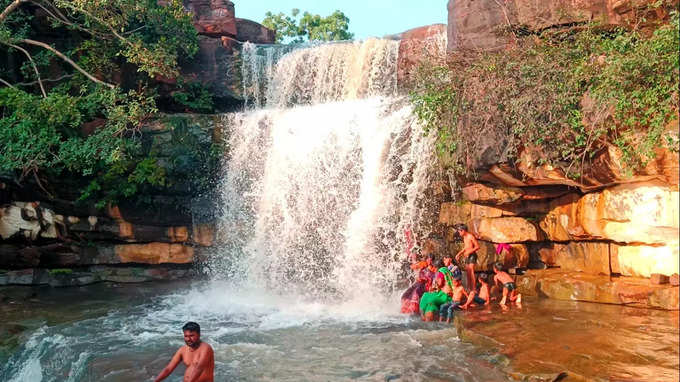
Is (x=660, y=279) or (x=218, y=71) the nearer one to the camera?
(x=660, y=279)

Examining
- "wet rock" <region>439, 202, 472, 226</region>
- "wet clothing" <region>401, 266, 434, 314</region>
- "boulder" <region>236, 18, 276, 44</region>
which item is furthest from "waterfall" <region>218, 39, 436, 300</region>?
"boulder" <region>236, 18, 276, 44</region>

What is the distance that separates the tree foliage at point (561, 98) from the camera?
7.22 meters

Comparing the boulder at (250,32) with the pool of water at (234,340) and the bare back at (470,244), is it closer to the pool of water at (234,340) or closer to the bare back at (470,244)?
the pool of water at (234,340)

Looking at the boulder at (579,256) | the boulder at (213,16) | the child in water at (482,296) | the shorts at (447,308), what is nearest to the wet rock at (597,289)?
the boulder at (579,256)

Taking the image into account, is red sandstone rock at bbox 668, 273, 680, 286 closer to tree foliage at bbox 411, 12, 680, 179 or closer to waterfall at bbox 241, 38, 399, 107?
tree foliage at bbox 411, 12, 680, 179

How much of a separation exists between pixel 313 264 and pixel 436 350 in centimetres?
456

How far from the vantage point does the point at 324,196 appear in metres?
11.4

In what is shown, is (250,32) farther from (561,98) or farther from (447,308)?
(447,308)

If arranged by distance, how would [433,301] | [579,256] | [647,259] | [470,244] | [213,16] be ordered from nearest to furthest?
[647,259] < [433,301] < [579,256] < [470,244] < [213,16]

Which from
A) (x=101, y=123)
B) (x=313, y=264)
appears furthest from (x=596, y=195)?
(x=101, y=123)

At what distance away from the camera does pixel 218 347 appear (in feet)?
24.9

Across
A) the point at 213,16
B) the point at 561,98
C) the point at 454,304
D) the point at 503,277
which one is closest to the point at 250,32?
the point at 213,16

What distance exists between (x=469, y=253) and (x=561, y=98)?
9.32 ft

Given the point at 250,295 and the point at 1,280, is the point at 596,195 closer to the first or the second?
the point at 250,295
